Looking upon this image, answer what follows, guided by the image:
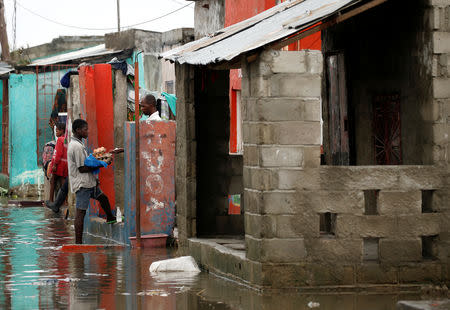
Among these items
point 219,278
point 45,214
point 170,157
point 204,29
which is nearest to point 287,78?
point 219,278

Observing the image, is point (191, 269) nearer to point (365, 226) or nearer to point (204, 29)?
point (365, 226)

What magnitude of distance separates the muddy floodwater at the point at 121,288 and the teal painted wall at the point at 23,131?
12.2 meters

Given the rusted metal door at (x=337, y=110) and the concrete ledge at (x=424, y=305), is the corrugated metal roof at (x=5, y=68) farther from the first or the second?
the concrete ledge at (x=424, y=305)

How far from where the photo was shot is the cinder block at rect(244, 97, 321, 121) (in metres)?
9.41

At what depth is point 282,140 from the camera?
30.9 ft

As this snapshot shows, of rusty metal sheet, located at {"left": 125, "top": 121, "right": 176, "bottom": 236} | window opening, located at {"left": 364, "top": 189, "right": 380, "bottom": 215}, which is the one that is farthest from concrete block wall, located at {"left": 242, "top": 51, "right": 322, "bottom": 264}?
rusty metal sheet, located at {"left": 125, "top": 121, "right": 176, "bottom": 236}

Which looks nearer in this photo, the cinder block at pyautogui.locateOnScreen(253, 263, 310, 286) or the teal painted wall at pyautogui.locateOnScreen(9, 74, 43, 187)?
the cinder block at pyautogui.locateOnScreen(253, 263, 310, 286)

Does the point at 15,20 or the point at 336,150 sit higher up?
the point at 15,20

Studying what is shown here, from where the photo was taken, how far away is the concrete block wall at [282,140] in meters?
9.34

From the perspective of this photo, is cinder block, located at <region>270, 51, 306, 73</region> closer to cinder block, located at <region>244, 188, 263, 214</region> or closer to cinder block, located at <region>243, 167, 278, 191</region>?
cinder block, located at <region>243, 167, 278, 191</region>

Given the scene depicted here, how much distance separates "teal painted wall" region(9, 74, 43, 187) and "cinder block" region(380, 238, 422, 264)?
56.4 feet

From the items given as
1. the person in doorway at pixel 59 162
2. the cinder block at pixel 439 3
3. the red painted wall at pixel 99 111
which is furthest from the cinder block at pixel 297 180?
the person in doorway at pixel 59 162

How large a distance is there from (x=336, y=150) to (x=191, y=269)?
3041 mm

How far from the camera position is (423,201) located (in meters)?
9.88
